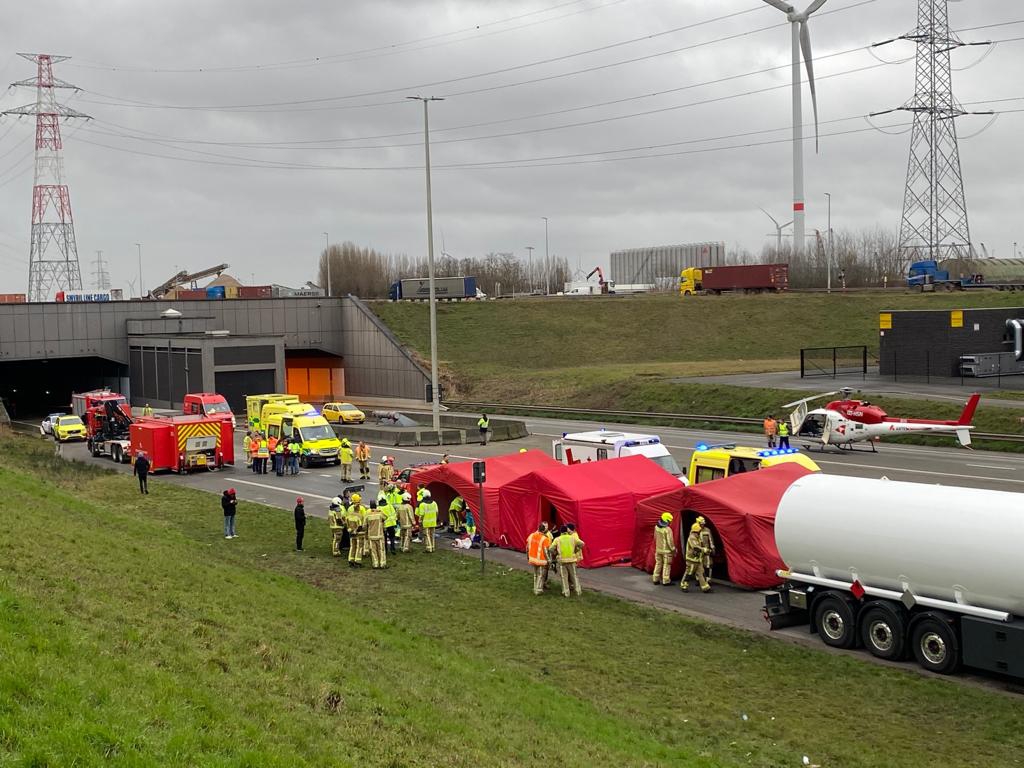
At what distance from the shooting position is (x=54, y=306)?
67562 mm

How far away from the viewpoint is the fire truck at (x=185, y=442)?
37844 mm

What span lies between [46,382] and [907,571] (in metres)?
83.9

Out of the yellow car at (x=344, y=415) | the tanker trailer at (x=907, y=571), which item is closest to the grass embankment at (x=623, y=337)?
the yellow car at (x=344, y=415)

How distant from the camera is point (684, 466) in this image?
125 feet

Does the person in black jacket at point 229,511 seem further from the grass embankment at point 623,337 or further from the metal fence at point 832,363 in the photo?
the metal fence at point 832,363

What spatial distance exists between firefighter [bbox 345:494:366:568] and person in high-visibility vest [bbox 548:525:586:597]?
5064mm

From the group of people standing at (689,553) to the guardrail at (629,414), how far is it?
78.5 ft

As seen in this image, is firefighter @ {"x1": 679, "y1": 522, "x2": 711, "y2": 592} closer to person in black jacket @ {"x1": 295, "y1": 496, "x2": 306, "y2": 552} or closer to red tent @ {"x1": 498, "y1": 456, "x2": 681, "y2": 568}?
red tent @ {"x1": 498, "y1": 456, "x2": 681, "y2": 568}

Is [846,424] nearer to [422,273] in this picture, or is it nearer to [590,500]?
A: [590,500]

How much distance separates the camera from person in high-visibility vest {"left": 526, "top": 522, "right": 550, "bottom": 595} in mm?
20016

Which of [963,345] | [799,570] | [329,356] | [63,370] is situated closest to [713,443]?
[963,345]

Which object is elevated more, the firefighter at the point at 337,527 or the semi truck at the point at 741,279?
the semi truck at the point at 741,279

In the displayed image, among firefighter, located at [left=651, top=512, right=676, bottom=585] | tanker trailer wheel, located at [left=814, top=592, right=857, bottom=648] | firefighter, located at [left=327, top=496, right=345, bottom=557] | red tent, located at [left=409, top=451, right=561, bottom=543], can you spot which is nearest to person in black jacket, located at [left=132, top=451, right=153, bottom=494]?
red tent, located at [left=409, top=451, right=561, bottom=543]

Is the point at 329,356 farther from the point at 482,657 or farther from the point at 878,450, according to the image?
the point at 482,657
